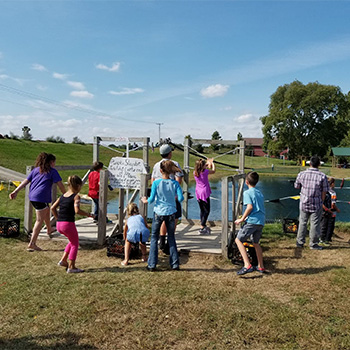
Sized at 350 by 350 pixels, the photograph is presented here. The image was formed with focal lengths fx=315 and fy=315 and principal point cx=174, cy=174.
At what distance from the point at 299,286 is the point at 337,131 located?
59744 mm

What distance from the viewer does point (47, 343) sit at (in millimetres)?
2998

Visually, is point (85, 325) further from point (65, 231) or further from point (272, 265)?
point (272, 265)

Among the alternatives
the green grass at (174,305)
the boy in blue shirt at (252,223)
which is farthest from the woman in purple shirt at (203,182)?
the boy in blue shirt at (252,223)

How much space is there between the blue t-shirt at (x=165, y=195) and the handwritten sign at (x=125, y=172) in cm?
150

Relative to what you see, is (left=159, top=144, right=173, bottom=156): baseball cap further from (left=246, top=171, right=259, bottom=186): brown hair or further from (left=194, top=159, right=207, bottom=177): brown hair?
(left=246, top=171, right=259, bottom=186): brown hair

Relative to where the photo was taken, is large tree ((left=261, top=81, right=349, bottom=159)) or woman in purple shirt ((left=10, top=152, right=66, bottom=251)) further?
large tree ((left=261, top=81, right=349, bottom=159))

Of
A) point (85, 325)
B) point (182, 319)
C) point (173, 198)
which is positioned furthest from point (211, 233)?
point (85, 325)

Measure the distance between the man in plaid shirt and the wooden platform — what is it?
174 centimetres

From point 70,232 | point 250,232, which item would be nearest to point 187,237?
point 250,232

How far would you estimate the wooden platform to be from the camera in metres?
6.00

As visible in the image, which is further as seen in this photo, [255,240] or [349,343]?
[255,240]

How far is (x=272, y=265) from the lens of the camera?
209 inches

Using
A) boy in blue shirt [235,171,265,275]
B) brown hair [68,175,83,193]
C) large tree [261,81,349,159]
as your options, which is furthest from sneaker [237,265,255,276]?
large tree [261,81,349,159]

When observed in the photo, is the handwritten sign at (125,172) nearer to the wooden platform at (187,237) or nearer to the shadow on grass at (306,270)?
the wooden platform at (187,237)
